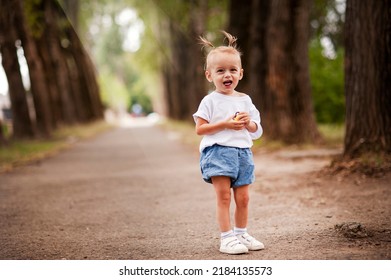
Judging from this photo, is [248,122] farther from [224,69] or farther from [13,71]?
[13,71]

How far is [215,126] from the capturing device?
151 inches

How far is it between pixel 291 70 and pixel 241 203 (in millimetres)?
8226

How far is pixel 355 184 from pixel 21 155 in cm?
817

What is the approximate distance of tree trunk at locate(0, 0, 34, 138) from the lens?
49.1 ft

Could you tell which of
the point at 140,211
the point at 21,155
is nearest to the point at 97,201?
the point at 140,211

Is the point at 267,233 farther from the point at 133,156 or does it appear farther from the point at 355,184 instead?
the point at 133,156

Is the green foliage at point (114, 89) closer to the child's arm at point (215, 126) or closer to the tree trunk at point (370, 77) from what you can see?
the tree trunk at point (370, 77)

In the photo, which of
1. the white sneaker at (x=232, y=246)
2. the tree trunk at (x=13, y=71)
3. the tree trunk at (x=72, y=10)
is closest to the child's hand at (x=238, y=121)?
the white sneaker at (x=232, y=246)

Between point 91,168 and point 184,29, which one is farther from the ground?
point 184,29

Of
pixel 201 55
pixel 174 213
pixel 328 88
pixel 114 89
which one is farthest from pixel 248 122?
pixel 114 89

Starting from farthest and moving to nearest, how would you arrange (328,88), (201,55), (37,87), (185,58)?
1. (185,58)
2. (201,55)
3. (37,87)
4. (328,88)

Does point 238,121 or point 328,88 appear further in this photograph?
point 328,88

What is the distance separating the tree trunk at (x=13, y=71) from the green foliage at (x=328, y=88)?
8387mm
